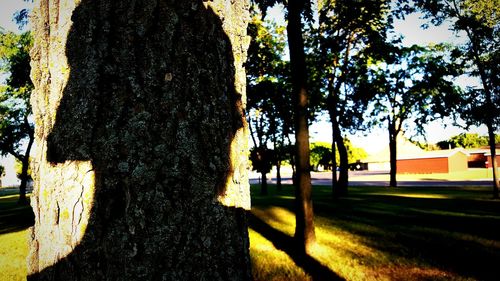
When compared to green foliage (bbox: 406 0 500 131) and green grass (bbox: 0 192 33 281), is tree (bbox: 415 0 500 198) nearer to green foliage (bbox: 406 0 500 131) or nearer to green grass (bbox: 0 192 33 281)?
green foliage (bbox: 406 0 500 131)

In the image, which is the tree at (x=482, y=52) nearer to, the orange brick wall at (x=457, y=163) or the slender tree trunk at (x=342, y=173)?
the slender tree trunk at (x=342, y=173)

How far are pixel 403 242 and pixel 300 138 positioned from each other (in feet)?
13.4

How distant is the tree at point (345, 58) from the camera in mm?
11984

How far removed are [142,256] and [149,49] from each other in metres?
0.91

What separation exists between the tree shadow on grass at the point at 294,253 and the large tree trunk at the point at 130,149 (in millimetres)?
4058

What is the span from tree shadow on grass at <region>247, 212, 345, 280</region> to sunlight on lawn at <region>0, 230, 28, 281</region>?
18.7 feet

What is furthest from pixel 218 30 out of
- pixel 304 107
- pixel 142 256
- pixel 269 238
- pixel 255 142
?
pixel 255 142

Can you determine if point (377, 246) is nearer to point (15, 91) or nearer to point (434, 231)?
point (434, 231)

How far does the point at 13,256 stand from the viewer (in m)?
8.28

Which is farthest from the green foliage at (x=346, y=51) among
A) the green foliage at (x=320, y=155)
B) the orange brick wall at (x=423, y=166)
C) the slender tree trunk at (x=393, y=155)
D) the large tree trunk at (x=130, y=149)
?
the green foliage at (x=320, y=155)

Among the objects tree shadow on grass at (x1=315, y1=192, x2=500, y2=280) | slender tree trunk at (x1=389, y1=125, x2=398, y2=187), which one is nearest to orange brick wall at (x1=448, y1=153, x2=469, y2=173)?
slender tree trunk at (x1=389, y1=125, x2=398, y2=187)

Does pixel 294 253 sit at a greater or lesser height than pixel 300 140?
lesser

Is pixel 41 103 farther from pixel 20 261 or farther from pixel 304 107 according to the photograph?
pixel 20 261

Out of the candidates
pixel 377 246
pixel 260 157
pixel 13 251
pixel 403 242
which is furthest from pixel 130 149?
pixel 260 157
